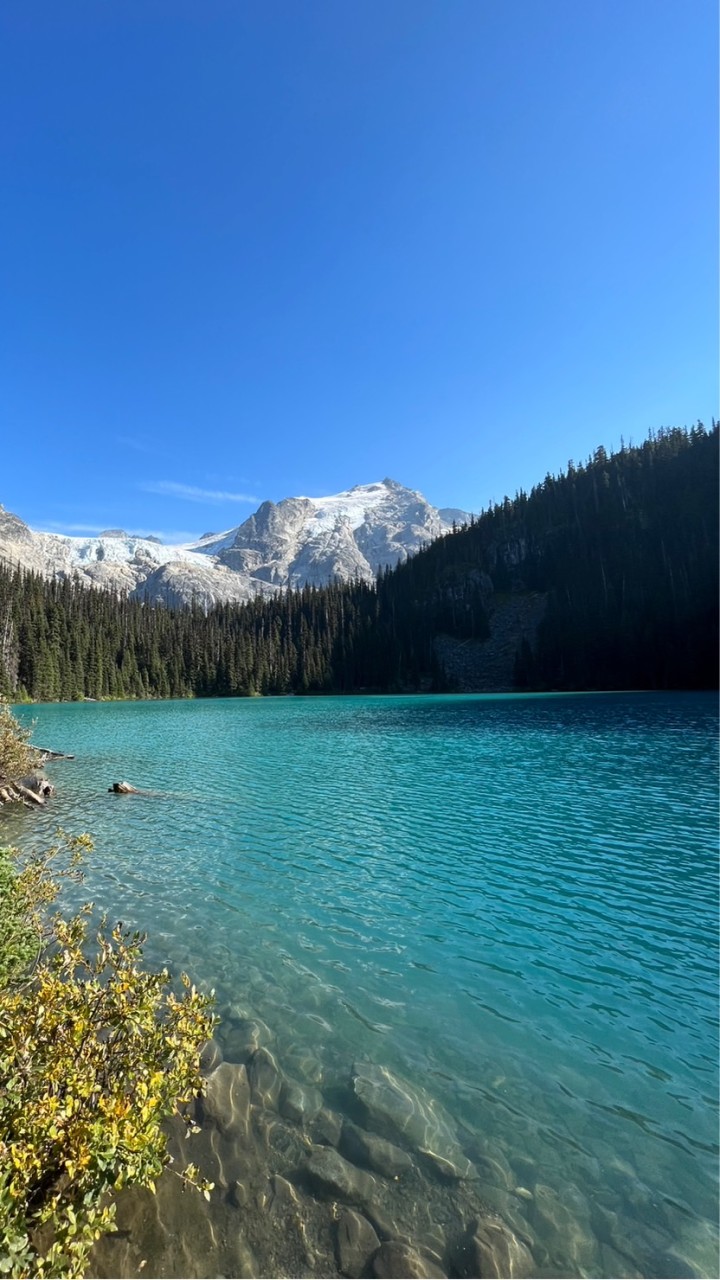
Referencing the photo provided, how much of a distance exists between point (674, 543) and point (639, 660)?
51334mm

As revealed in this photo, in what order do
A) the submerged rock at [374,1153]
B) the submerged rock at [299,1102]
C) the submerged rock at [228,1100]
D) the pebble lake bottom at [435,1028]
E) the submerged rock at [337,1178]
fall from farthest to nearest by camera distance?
the submerged rock at [299,1102] < the submerged rock at [228,1100] < the submerged rock at [374,1153] < the submerged rock at [337,1178] < the pebble lake bottom at [435,1028]

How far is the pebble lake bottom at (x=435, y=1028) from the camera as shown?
21.5 ft

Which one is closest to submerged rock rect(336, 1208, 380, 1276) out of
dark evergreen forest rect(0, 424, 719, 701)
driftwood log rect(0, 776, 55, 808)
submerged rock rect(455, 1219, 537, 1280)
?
submerged rock rect(455, 1219, 537, 1280)

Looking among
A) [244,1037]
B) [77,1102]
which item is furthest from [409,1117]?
[77,1102]

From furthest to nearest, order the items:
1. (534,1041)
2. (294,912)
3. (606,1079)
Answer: (294,912)
(534,1041)
(606,1079)

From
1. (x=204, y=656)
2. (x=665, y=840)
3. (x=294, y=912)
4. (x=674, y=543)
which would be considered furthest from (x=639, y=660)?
(x=294, y=912)

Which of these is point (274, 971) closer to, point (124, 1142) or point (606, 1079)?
point (606, 1079)

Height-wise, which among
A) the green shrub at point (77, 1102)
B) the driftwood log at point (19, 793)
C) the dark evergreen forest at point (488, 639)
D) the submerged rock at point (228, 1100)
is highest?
the dark evergreen forest at point (488, 639)

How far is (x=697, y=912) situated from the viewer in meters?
15.7

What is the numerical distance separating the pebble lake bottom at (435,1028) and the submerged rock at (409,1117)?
33 millimetres

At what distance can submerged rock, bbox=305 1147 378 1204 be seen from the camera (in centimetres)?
697

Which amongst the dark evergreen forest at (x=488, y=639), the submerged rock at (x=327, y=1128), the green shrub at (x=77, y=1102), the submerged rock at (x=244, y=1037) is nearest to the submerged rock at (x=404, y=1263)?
the submerged rock at (x=327, y=1128)

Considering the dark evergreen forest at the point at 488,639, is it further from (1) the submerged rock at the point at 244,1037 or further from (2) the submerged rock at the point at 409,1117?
(2) the submerged rock at the point at 409,1117

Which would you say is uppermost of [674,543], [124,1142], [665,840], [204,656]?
[674,543]
